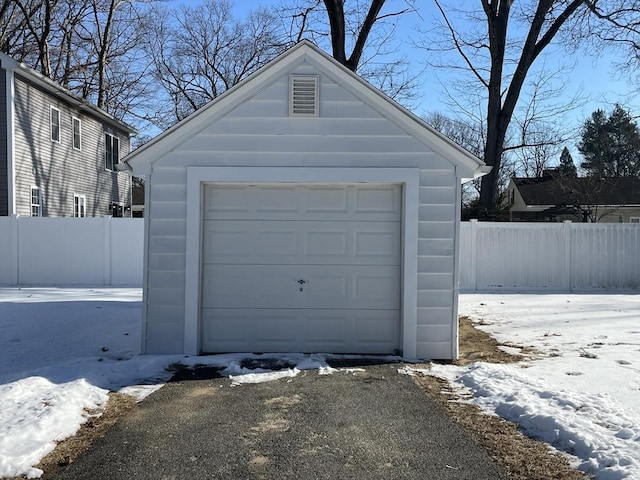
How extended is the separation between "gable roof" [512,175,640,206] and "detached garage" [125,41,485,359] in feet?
89.6

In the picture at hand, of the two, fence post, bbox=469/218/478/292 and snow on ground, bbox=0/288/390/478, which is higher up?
fence post, bbox=469/218/478/292

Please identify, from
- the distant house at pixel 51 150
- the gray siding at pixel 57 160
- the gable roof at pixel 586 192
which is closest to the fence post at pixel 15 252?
the distant house at pixel 51 150

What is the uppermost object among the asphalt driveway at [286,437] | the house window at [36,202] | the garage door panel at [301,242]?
the house window at [36,202]

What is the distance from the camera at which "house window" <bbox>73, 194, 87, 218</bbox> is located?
20594mm

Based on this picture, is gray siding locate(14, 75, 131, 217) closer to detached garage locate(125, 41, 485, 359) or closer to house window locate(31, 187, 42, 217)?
house window locate(31, 187, 42, 217)

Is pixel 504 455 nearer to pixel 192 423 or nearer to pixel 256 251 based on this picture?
pixel 192 423

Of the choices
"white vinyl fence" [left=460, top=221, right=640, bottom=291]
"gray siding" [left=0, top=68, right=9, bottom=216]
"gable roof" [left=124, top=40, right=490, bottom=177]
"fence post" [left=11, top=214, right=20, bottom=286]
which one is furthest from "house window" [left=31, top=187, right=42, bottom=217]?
"white vinyl fence" [left=460, top=221, right=640, bottom=291]

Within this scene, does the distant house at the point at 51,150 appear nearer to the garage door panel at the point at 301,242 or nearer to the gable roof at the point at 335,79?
the gable roof at the point at 335,79

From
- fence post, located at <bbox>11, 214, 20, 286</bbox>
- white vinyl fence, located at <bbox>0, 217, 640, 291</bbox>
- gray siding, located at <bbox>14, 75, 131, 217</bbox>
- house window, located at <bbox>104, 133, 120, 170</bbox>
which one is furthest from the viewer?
house window, located at <bbox>104, 133, 120, 170</bbox>

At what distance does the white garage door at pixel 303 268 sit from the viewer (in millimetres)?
7688

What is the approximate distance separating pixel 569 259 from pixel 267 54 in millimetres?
18923

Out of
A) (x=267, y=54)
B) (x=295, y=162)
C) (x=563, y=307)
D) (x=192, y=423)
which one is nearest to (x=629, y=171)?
(x=267, y=54)

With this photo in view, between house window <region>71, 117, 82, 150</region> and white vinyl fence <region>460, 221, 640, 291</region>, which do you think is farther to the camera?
house window <region>71, 117, 82, 150</region>

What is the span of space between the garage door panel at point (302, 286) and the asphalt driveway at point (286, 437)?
1.60 metres
